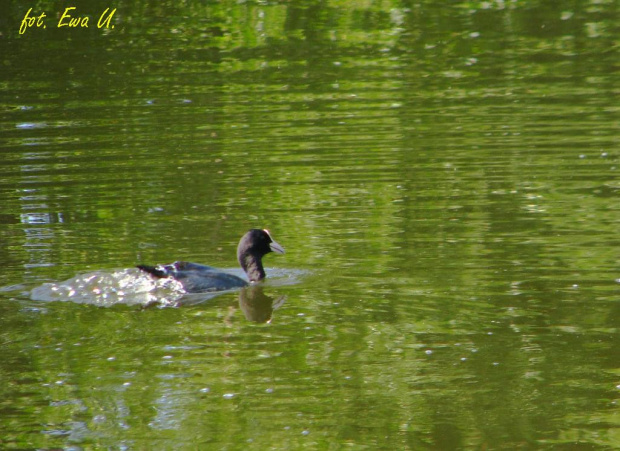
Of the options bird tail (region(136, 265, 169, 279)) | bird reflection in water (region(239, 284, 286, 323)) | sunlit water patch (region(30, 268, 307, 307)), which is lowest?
bird reflection in water (region(239, 284, 286, 323))

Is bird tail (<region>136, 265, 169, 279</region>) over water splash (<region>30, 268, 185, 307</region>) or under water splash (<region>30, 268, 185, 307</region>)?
over

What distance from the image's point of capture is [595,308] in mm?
10422

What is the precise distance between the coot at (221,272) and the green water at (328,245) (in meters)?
0.24

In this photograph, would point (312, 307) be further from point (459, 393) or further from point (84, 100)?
point (84, 100)

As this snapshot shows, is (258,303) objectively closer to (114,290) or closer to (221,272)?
(221,272)

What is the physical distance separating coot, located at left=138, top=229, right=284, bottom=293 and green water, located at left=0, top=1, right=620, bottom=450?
0.24 metres

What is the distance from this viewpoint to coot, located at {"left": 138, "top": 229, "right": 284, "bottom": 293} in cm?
1130

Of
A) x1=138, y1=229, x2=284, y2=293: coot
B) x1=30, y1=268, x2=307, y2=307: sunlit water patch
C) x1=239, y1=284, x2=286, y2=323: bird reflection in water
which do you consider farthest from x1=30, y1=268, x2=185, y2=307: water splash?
x1=239, y1=284, x2=286, y2=323: bird reflection in water

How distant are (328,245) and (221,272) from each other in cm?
150

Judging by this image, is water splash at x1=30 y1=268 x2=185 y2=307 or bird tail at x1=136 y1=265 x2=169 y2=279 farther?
water splash at x1=30 y1=268 x2=185 y2=307

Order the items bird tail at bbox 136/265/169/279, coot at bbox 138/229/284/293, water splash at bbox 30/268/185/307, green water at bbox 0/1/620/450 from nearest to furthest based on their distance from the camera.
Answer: green water at bbox 0/1/620/450
bird tail at bbox 136/265/169/279
water splash at bbox 30/268/185/307
coot at bbox 138/229/284/293

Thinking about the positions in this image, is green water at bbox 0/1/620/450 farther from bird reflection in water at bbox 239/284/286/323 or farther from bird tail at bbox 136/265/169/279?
bird tail at bbox 136/265/169/279

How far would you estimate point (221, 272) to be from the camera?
38.6 ft

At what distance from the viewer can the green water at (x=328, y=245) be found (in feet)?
27.5
